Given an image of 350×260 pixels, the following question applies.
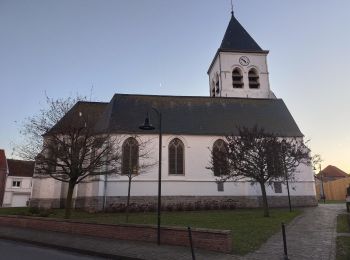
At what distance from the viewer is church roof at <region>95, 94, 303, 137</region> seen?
100ft

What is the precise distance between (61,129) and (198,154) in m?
13.6

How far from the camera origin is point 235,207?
95.0 ft

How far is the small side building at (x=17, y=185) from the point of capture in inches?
2119

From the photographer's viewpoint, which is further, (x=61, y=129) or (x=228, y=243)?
(x=61, y=129)

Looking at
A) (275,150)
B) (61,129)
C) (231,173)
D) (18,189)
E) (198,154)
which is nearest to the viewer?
(61,129)

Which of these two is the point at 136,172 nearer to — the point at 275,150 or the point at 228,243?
the point at 275,150

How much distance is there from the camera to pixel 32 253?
11.1 meters

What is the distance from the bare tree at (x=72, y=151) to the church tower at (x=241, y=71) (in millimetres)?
21086

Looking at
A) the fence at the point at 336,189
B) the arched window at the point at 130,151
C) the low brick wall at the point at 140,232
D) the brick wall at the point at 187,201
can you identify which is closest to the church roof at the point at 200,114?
the arched window at the point at 130,151

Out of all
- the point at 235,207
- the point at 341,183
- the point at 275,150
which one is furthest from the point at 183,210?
the point at 341,183

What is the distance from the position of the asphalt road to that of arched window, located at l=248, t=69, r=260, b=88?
3261cm

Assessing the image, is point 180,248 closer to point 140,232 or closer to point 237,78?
point 140,232

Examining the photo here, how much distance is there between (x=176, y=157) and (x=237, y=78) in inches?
610

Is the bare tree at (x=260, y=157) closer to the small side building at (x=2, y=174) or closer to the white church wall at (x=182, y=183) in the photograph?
the white church wall at (x=182, y=183)
